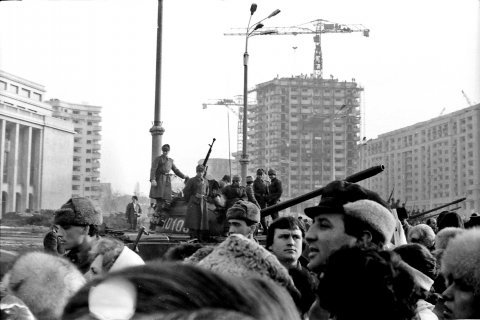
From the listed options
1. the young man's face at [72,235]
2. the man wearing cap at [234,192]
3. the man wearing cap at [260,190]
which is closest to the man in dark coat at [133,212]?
the man wearing cap at [260,190]

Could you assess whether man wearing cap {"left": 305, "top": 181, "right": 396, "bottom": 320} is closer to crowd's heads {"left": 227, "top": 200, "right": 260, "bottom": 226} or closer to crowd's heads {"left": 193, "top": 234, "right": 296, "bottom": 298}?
crowd's heads {"left": 193, "top": 234, "right": 296, "bottom": 298}

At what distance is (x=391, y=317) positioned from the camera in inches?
76.9

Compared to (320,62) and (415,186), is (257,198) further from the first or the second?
(320,62)

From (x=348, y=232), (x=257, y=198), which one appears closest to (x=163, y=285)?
(x=348, y=232)

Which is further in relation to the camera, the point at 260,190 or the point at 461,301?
the point at 260,190

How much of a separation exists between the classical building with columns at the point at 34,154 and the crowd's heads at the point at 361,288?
12.7 metres

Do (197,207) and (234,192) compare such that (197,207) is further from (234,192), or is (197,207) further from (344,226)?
(344,226)

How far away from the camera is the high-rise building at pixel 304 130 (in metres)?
63.6

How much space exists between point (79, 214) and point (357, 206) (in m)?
2.23

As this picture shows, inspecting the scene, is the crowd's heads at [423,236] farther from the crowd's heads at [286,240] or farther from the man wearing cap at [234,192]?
the man wearing cap at [234,192]

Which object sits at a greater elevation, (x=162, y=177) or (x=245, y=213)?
(x=162, y=177)

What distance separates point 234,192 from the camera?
11.8 metres

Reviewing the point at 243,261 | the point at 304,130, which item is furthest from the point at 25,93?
the point at 304,130

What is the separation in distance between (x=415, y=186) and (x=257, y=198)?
197 feet
